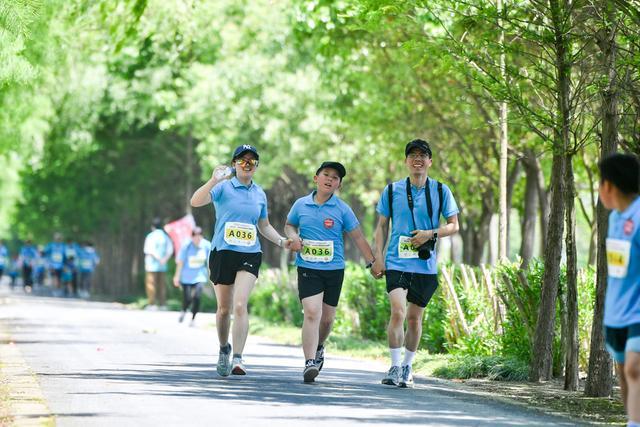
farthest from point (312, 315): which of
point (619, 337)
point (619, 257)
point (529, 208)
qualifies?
point (529, 208)

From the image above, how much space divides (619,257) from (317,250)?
5452 mm

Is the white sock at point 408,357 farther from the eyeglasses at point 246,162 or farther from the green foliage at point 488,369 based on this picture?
the eyeglasses at point 246,162

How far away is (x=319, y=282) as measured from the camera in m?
13.2

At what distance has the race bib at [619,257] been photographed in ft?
26.1

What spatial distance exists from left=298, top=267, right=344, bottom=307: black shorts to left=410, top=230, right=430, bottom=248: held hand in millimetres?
818

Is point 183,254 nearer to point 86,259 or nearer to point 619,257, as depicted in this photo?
point 619,257

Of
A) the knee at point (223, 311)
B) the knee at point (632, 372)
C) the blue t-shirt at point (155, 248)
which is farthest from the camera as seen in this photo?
the blue t-shirt at point (155, 248)

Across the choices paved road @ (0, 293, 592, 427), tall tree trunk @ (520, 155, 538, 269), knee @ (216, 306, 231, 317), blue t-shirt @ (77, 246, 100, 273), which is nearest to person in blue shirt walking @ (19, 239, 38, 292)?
blue t-shirt @ (77, 246, 100, 273)

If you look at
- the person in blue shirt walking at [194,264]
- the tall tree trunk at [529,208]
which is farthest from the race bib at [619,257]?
the tall tree trunk at [529,208]

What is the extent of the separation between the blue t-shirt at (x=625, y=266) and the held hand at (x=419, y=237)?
4.72 metres

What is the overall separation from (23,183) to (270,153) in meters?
19.6

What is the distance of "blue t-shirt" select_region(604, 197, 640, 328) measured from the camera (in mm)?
7930

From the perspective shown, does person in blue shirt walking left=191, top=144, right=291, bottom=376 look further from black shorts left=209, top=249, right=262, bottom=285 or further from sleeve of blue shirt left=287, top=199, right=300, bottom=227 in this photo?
sleeve of blue shirt left=287, top=199, right=300, bottom=227

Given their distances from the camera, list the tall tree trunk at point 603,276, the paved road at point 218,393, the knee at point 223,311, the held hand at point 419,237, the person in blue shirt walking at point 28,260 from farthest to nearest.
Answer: the person in blue shirt walking at point 28,260
the knee at point 223,311
the held hand at point 419,237
the tall tree trunk at point 603,276
the paved road at point 218,393
